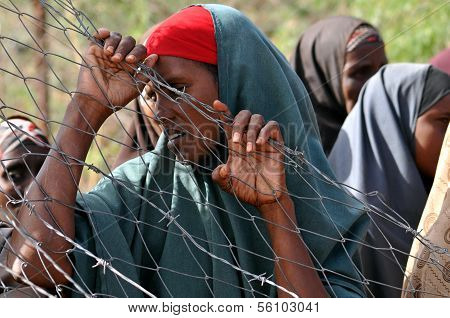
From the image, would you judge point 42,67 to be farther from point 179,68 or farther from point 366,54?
point 179,68

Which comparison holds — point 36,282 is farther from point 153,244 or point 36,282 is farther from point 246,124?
point 246,124

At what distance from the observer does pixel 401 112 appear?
3.48 m

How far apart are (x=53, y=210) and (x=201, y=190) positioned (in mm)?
428

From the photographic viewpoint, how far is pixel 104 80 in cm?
229

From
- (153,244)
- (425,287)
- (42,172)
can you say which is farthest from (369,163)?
(42,172)

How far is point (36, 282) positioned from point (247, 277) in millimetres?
550

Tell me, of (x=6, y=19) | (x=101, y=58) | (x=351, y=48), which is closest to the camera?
(x=101, y=58)

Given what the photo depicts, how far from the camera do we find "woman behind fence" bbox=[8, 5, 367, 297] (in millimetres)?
2168

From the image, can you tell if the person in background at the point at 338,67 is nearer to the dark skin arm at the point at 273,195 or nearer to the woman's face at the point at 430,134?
the woman's face at the point at 430,134

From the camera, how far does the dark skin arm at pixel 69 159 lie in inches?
84.8

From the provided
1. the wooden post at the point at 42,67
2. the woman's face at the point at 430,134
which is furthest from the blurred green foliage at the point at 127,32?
the woman's face at the point at 430,134

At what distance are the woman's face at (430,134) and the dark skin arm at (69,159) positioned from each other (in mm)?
1482

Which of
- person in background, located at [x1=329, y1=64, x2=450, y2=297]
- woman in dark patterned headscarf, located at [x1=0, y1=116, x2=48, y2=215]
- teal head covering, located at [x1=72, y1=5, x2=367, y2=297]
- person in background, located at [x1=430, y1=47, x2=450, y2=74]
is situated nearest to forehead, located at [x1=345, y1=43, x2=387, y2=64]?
person in background, located at [x1=430, y1=47, x2=450, y2=74]

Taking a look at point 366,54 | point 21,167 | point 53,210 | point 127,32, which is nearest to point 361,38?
point 366,54
